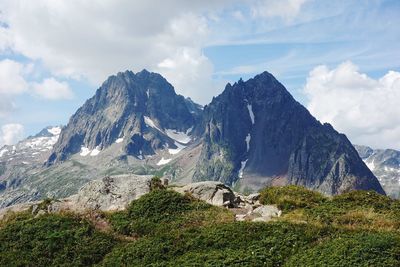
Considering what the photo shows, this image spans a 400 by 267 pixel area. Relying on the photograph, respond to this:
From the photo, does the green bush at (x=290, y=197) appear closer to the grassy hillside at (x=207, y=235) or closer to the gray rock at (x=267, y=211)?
the grassy hillside at (x=207, y=235)

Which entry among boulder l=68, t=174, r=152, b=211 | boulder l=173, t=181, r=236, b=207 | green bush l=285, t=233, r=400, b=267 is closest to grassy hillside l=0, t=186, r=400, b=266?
green bush l=285, t=233, r=400, b=267

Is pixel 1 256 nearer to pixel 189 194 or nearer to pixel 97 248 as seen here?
pixel 97 248

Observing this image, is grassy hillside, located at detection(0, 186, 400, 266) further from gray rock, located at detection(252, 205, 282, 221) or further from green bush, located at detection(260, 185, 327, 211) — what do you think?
gray rock, located at detection(252, 205, 282, 221)

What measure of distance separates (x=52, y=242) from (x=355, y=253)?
18166 mm

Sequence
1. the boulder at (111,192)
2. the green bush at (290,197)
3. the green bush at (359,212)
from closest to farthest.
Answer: the green bush at (359,212), the green bush at (290,197), the boulder at (111,192)

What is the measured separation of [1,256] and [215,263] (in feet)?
45.2

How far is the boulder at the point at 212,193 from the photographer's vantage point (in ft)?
120

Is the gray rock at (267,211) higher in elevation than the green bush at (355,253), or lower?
higher

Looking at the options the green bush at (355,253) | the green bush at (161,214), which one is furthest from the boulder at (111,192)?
the green bush at (355,253)

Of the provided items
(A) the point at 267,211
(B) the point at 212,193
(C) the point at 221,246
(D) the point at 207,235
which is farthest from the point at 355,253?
(B) the point at 212,193

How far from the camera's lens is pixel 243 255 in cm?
2403

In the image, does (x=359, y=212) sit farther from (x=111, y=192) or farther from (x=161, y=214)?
(x=111, y=192)

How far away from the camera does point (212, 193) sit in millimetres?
37750

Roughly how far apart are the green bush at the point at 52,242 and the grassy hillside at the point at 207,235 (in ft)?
0.20
